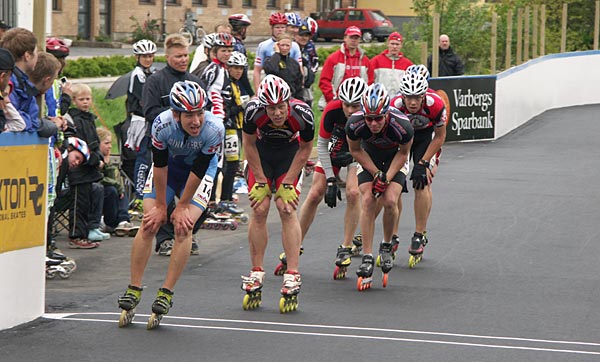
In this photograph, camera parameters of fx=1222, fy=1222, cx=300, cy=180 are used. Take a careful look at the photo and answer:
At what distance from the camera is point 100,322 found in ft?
29.3

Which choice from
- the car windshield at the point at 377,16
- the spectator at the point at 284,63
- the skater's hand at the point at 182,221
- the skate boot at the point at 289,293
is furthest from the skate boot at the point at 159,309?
the car windshield at the point at 377,16

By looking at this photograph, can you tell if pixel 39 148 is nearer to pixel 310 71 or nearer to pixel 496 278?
pixel 496 278

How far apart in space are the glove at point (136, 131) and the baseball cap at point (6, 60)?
4.36 meters

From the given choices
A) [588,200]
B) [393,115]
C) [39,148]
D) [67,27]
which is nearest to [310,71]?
[588,200]

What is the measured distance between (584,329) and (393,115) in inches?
107

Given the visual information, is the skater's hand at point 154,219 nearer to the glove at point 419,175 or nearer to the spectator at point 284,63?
the glove at point 419,175

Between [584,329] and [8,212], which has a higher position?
[8,212]

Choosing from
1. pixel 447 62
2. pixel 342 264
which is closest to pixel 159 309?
pixel 342 264

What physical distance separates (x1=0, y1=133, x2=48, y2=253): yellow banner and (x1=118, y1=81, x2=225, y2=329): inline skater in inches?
30.7

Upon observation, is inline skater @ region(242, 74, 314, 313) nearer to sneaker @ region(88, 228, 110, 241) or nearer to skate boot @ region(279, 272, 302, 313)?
skate boot @ region(279, 272, 302, 313)

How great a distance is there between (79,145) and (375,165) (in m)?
2.97

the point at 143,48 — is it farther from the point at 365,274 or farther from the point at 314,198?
the point at 365,274

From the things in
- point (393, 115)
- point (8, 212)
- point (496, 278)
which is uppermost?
point (393, 115)

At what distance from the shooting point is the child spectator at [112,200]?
1268cm
